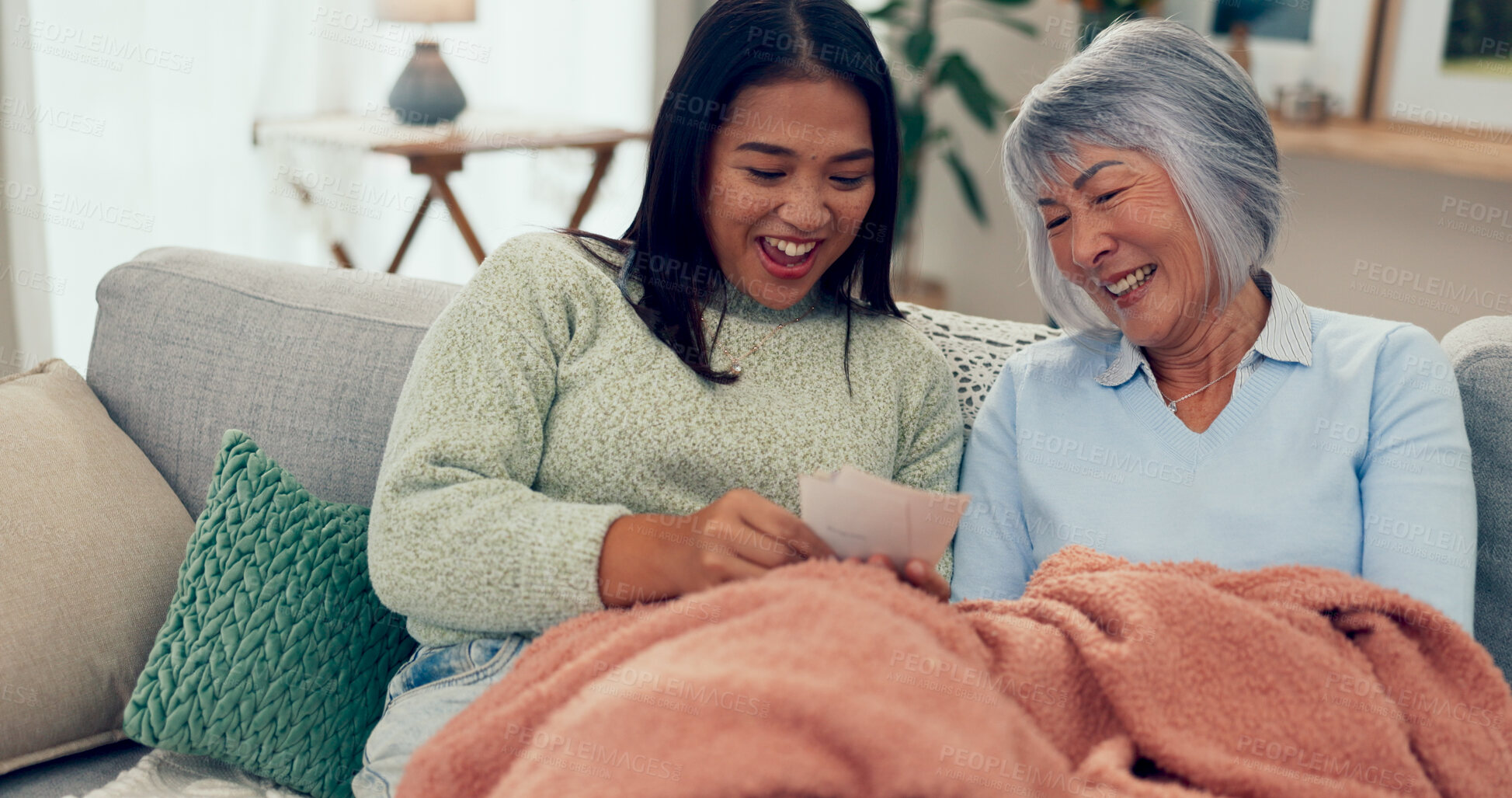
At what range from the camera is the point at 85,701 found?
1.33 m

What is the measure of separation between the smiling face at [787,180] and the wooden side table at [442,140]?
211 cm

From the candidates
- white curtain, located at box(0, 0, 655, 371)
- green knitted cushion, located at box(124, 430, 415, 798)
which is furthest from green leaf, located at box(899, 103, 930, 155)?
green knitted cushion, located at box(124, 430, 415, 798)

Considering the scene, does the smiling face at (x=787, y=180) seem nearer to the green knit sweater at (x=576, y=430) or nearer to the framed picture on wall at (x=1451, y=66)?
the green knit sweater at (x=576, y=430)

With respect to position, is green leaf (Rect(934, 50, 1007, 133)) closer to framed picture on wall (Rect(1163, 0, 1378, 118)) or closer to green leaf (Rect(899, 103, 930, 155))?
green leaf (Rect(899, 103, 930, 155))

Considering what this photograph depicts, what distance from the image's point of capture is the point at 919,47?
153 inches

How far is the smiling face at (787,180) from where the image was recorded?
4.39 feet

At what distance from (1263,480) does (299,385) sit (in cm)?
122

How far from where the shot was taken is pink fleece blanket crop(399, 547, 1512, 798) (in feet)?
2.81

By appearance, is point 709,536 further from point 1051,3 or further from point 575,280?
point 1051,3

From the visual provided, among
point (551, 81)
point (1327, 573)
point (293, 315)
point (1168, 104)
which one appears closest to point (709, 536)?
point (1327, 573)

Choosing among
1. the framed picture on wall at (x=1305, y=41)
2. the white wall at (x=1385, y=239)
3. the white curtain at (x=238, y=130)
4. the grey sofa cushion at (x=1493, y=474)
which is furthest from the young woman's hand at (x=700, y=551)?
the framed picture on wall at (x=1305, y=41)

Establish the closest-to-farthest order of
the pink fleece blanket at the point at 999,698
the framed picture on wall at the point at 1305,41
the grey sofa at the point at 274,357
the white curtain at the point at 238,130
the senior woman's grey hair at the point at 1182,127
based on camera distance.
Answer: the pink fleece blanket at the point at 999,698, the senior woman's grey hair at the point at 1182,127, the grey sofa at the point at 274,357, the white curtain at the point at 238,130, the framed picture on wall at the point at 1305,41

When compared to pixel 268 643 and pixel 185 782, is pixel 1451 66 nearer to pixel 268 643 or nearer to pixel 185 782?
pixel 268 643

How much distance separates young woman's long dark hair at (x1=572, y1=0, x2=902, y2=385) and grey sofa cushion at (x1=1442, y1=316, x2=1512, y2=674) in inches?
28.1
